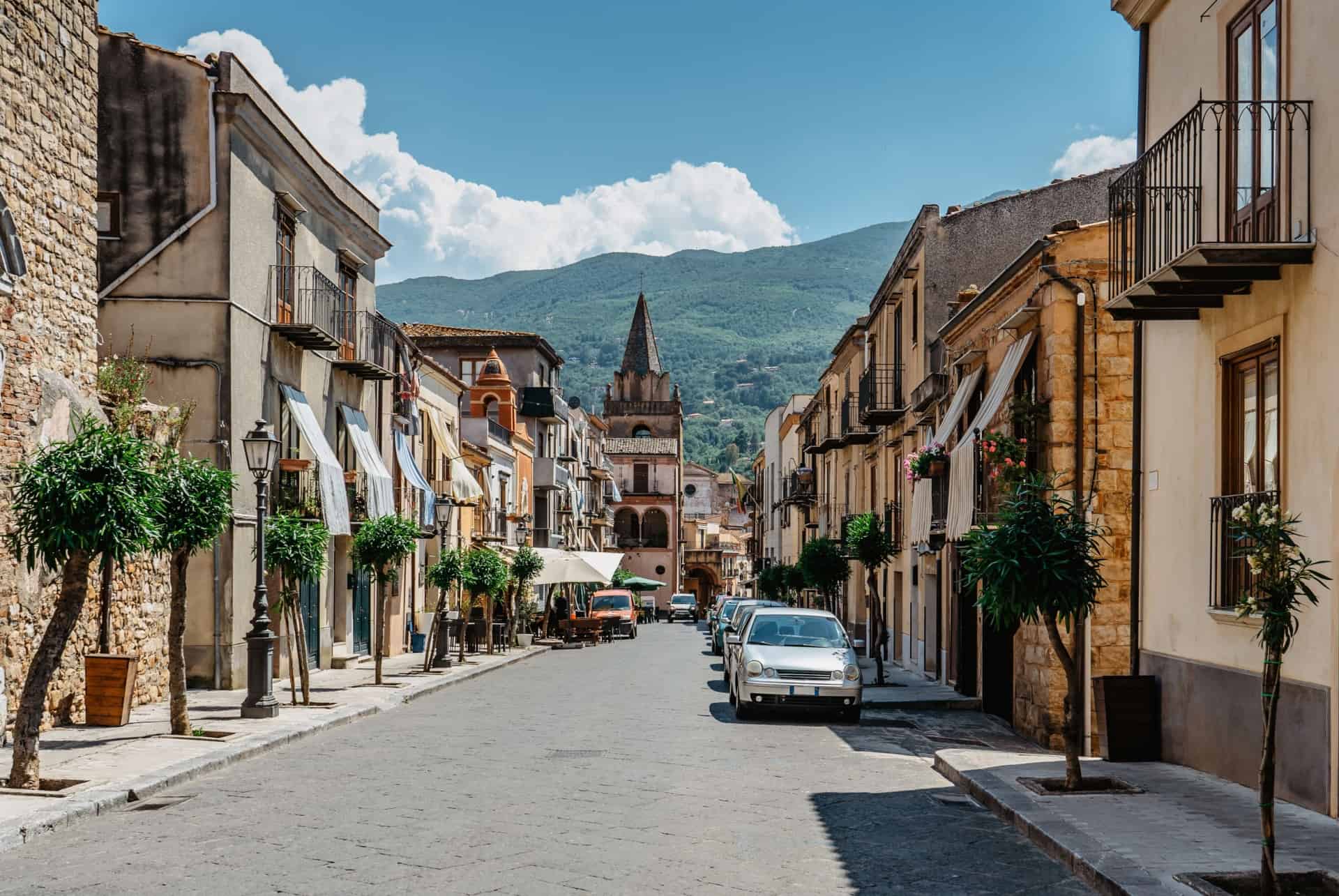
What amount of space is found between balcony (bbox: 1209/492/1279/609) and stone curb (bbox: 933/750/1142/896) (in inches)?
103

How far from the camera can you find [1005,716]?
20.2 metres

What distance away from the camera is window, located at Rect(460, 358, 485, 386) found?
57.5 m

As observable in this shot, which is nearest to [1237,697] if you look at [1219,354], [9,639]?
[1219,354]

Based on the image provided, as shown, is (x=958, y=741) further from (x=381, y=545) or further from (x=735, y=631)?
(x=381, y=545)

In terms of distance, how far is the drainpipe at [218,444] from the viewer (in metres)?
20.5

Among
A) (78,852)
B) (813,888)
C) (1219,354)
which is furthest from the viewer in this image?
(1219,354)

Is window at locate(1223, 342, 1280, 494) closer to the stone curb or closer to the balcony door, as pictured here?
the balcony door

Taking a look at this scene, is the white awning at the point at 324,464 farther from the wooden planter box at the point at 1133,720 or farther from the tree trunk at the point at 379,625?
the wooden planter box at the point at 1133,720

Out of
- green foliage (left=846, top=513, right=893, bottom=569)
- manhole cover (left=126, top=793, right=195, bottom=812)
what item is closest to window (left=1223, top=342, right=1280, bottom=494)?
manhole cover (left=126, top=793, right=195, bottom=812)

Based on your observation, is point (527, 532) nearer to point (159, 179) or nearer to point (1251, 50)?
point (159, 179)

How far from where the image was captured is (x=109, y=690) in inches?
608

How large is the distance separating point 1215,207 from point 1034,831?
584cm

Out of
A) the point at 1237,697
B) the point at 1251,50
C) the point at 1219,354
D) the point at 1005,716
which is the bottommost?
the point at 1005,716

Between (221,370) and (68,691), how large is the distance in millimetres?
6476
